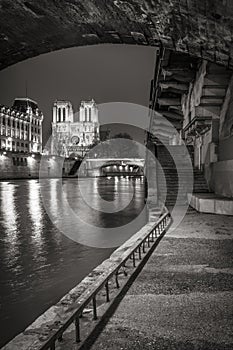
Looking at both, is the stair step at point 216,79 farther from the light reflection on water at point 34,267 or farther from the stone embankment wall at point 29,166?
the stone embankment wall at point 29,166

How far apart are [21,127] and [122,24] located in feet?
401

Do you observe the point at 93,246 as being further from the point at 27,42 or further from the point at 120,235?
the point at 27,42

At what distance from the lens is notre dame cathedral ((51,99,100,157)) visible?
168 m

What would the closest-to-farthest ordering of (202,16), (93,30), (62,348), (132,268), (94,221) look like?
(62,348) → (202,16) → (93,30) → (132,268) → (94,221)

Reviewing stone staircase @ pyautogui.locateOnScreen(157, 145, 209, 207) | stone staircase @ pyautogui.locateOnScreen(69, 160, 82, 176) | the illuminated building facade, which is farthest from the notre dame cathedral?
stone staircase @ pyautogui.locateOnScreen(157, 145, 209, 207)

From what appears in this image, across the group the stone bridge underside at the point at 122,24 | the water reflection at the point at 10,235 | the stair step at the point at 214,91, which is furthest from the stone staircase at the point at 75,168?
the stone bridge underside at the point at 122,24

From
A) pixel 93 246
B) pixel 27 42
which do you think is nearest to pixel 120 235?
pixel 93 246

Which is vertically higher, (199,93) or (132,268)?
(199,93)

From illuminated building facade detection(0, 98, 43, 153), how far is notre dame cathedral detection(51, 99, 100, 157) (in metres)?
23.6

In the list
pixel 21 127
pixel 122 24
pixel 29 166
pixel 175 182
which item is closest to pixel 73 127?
pixel 21 127

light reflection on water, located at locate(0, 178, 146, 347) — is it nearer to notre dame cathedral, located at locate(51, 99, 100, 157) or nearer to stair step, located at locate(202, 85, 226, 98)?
stair step, located at locate(202, 85, 226, 98)

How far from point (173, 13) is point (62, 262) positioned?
270 inches

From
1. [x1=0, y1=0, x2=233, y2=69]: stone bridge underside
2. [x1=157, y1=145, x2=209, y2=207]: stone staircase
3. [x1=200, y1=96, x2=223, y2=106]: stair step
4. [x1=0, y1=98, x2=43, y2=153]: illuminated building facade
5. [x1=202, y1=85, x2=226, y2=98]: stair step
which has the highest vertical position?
[x1=0, y1=98, x2=43, y2=153]: illuminated building facade

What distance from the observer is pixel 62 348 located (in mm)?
3566
